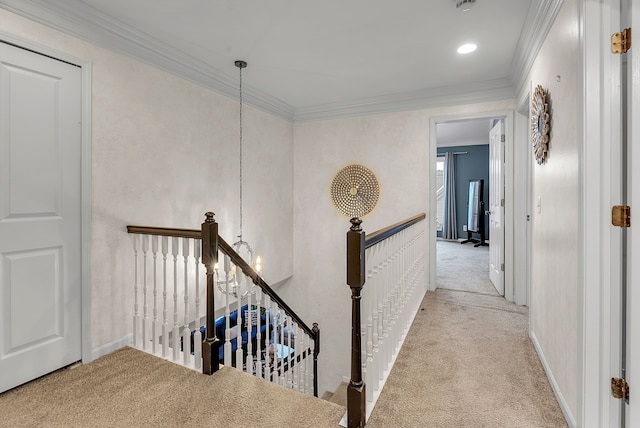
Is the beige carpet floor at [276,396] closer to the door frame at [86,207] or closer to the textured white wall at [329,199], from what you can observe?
the door frame at [86,207]

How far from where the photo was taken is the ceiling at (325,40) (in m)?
2.25

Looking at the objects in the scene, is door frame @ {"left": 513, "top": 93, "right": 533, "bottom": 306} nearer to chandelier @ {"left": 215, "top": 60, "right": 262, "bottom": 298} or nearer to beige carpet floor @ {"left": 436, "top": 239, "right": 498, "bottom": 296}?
beige carpet floor @ {"left": 436, "top": 239, "right": 498, "bottom": 296}

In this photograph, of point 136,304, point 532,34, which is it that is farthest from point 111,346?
point 532,34

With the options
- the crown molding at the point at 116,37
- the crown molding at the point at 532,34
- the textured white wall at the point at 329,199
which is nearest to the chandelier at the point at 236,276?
the crown molding at the point at 116,37

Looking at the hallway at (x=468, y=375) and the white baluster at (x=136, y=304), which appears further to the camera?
the white baluster at (x=136, y=304)

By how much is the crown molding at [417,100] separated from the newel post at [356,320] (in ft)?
9.91

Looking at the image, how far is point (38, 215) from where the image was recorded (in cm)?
212

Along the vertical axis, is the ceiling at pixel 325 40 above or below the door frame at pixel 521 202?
above

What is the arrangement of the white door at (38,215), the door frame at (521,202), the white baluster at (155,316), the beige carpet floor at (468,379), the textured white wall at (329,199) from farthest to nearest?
the textured white wall at (329,199) → the door frame at (521,202) → the white baluster at (155,316) → the white door at (38,215) → the beige carpet floor at (468,379)

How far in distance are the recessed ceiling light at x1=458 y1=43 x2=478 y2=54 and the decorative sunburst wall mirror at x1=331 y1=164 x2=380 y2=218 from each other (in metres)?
1.81

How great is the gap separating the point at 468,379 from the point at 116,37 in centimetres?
349

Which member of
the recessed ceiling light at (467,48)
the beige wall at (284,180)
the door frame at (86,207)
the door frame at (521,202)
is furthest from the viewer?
the door frame at (521,202)

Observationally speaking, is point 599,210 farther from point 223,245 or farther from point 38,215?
point 38,215

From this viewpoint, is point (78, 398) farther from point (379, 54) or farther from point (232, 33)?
point (379, 54)
